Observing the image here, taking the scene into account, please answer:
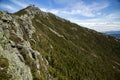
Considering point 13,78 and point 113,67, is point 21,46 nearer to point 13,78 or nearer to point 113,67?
point 13,78

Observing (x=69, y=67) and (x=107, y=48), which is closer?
(x=69, y=67)

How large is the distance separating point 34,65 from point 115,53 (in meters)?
169

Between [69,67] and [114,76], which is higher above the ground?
[69,67]

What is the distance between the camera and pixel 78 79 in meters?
87.9

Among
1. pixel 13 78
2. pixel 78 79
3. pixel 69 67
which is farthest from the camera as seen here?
pixel 69 67

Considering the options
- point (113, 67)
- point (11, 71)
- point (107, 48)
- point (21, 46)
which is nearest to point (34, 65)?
point (21, 46)

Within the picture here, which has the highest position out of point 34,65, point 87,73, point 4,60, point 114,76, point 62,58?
point 4,60

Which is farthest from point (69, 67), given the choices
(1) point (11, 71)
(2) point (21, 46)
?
(1) point (11, 71)

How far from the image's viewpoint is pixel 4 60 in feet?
85.2

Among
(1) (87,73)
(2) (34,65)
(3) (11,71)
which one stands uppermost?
(3) (11,71)

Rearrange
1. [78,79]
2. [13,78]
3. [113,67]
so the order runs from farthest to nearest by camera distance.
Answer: [113,67], [78,79], [13,78]

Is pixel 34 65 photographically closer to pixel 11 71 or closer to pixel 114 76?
pixel 11 71

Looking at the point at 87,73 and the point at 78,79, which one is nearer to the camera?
the point at 78,79

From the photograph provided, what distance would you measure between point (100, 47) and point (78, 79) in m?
111
